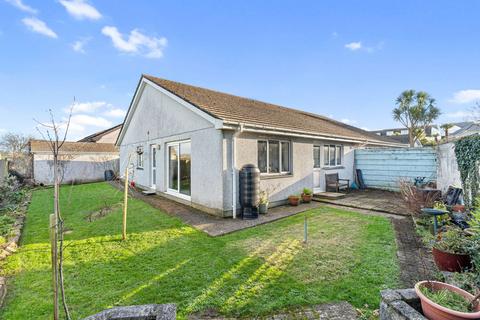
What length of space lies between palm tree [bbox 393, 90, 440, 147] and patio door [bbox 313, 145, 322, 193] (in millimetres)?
24293

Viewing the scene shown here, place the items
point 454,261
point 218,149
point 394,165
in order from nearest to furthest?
point 454,261, point 218,149, point 394,165


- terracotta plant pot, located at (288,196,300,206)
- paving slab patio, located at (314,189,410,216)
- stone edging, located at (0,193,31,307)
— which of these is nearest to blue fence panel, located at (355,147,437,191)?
paving slab patio, located at (314,189,410,216)

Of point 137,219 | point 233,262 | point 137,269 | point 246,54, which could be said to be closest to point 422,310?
point 233,262

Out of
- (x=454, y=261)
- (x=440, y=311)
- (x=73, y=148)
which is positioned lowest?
(x=454, y=261)

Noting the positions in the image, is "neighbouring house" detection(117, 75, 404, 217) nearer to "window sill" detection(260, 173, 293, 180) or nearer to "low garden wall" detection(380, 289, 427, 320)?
"window sill" detection(260, 173, 293, 180)

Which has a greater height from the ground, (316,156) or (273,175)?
(316,156)

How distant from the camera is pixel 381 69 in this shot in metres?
12.9

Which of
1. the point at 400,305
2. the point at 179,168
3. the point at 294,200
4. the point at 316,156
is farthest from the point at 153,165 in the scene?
the point at 400,305

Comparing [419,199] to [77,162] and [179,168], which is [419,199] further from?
[77,162]

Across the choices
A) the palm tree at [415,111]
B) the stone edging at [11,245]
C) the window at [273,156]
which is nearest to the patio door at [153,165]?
the stone edging at [11,245]

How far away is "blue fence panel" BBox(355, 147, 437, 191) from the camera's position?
11.5 m

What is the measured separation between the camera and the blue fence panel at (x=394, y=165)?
1152cm

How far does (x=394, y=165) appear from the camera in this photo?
12.9 metres

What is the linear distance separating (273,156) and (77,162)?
19591mm
